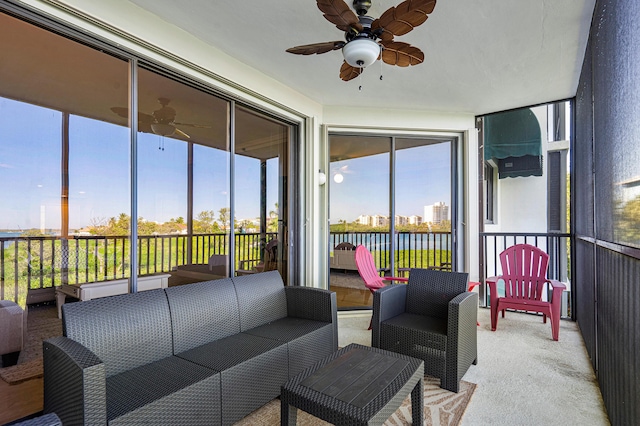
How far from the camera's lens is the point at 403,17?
197cm

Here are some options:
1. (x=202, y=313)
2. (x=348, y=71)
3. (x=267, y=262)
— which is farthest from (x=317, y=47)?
(x=267, y=262)

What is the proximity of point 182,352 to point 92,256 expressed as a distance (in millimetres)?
1481

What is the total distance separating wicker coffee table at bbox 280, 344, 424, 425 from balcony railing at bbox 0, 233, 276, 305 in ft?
5.78

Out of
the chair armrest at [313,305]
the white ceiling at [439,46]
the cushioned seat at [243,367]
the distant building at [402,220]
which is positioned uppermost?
the white ceiling at [439,46]

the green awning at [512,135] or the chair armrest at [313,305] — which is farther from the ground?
the green awning at [512,135]

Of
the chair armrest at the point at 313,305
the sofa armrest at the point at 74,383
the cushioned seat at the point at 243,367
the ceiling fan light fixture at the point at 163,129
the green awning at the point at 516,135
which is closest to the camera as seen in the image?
the sofa armrest at the point at 74,383

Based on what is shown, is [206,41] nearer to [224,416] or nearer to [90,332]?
[90,332]

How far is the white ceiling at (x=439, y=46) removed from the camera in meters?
2.41

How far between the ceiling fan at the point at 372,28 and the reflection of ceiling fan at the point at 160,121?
151 cm

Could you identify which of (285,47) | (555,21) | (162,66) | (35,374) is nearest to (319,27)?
(285,47)

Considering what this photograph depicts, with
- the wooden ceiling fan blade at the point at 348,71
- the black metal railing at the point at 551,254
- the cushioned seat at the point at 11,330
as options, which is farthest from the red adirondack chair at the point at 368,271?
the cushioned seat at the point at 11,330

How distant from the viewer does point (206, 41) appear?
2.88 meters

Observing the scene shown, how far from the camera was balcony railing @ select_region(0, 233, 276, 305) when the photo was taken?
93.0 inches

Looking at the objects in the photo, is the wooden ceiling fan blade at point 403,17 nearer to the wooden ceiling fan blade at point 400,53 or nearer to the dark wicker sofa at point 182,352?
the wooden ceiling fan blade at point 400,53
